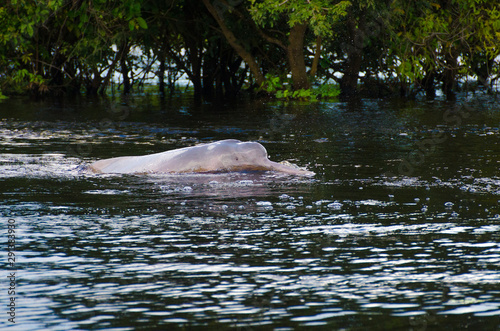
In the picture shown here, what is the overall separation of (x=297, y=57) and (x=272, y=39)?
2.74 ft

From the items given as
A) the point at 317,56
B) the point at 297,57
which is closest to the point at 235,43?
the point at 297,57

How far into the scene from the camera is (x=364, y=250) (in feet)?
18.3

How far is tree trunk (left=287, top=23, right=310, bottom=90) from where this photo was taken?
2175 cm

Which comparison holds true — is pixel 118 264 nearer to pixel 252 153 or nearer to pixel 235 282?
pixel 235 282

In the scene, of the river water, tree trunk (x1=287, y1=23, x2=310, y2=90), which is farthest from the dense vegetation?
the river water

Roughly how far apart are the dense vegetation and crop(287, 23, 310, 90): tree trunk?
26mm

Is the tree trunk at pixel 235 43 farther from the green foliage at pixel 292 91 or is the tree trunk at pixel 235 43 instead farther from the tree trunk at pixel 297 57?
the tree trunk at pixel 297 57

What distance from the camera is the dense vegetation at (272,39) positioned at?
797 inches

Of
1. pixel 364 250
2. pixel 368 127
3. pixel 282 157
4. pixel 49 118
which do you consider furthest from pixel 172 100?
pixel 364 250

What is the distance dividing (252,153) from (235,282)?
14.7 ft

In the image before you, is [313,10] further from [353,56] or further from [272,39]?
[353,56]

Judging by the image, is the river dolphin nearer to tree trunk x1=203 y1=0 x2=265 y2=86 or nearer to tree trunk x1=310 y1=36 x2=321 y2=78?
tree trunk x1=203 y1=0 x2=265 y2=86

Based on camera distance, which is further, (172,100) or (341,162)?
(172,100)

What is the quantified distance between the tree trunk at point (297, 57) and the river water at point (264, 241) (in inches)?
403
